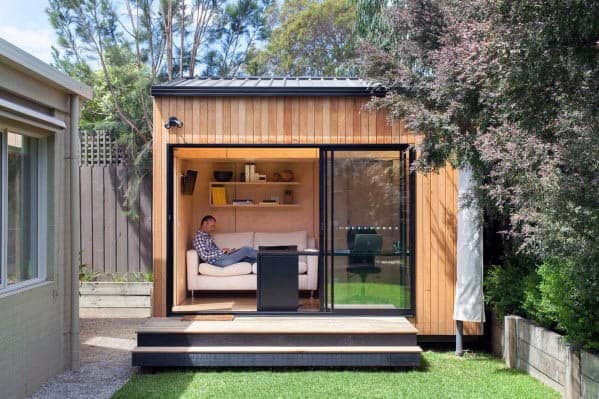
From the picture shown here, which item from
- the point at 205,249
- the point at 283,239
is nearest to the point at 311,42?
the point at 283,239

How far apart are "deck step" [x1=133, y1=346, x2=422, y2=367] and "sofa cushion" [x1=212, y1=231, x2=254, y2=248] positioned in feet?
11.4

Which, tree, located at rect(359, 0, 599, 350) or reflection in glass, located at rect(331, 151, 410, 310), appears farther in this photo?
reflection in glass, located at rect(331, 151, 410, 310)

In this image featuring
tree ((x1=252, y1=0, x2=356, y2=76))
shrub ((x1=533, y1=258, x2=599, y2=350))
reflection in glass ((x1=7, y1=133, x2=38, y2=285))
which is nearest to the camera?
shrub ((x1=533, y1=258, x2=599, y2=350))

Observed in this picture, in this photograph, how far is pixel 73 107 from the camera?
606cm

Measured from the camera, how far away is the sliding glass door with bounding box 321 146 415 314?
6.75 m

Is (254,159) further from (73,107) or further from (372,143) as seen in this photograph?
(73,107)

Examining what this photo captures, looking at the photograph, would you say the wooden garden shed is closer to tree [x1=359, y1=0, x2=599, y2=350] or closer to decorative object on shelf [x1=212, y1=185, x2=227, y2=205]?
tree [x1=359, y1=0, x2=599, y2=350]

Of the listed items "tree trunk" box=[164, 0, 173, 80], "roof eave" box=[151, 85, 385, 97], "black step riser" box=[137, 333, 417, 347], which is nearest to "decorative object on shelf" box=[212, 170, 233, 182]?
"tree trunk" box=[164, 0, 173, 80]

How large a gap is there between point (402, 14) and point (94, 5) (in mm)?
5000

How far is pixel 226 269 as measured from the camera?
8.20m

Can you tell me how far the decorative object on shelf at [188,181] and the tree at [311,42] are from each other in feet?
36.2

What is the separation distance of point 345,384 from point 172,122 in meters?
3.19

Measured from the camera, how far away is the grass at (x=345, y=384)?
5176 mm

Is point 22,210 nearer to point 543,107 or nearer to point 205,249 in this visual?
point 205,249
